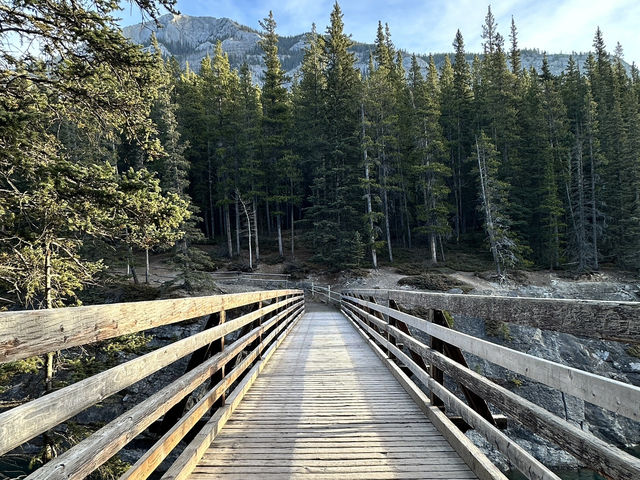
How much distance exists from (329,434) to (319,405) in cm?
87

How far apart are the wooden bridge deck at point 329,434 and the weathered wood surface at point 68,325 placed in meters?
1.37

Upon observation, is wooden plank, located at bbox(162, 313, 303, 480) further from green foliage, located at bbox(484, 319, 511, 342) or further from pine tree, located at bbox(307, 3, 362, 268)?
pine tree, located at bbox(307, 3, 362, 268)

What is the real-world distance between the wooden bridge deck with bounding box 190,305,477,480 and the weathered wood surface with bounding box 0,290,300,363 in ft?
4.50

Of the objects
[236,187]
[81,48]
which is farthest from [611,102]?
[81,48]

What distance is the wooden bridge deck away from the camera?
2719 mm

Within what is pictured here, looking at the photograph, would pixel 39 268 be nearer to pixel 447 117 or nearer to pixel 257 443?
pixel 257 443

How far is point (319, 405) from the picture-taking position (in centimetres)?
426

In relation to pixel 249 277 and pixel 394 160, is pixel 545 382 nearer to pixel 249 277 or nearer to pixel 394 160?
pixel 249 277

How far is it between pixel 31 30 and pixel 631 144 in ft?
150

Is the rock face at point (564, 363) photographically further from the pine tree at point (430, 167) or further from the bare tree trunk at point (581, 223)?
the bare tree trunk at point (581, 223)

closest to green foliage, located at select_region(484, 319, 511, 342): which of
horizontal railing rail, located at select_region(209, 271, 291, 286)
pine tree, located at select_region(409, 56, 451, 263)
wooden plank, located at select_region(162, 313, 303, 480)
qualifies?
pine tree, located at select_region(409, 56, 451, 263)

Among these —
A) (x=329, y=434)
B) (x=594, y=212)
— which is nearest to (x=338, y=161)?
(x=594, y=212)

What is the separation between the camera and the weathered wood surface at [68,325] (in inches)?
47.7

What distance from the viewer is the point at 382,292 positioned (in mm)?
6910
